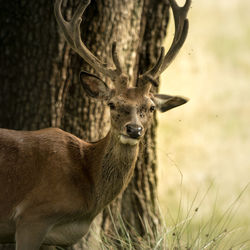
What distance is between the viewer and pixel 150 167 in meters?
8.47

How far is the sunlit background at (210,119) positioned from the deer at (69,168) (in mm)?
3746

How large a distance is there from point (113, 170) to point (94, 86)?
931mm

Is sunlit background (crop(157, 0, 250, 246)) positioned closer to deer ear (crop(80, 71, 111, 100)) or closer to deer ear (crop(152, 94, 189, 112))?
deer ear (crop(152, 94, 189, 112))

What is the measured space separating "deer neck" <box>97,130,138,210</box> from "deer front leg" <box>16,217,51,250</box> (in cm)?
67

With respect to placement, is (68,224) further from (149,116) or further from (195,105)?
(195,105)

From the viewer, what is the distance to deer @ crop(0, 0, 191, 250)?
6.26 m

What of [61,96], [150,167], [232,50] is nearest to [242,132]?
[232,50]

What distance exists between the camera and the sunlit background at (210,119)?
11430 millimetres

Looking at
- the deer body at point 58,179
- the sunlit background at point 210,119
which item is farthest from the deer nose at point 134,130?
the sunlit background at point 210,119

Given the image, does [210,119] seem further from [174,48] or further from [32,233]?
[32,233]

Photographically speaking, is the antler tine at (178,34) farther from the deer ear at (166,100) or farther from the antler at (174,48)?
the deer ear at (166,100)

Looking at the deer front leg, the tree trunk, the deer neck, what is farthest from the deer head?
the deer front leg

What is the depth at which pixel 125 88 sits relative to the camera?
21.3 ft

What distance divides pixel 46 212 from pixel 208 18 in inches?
453
